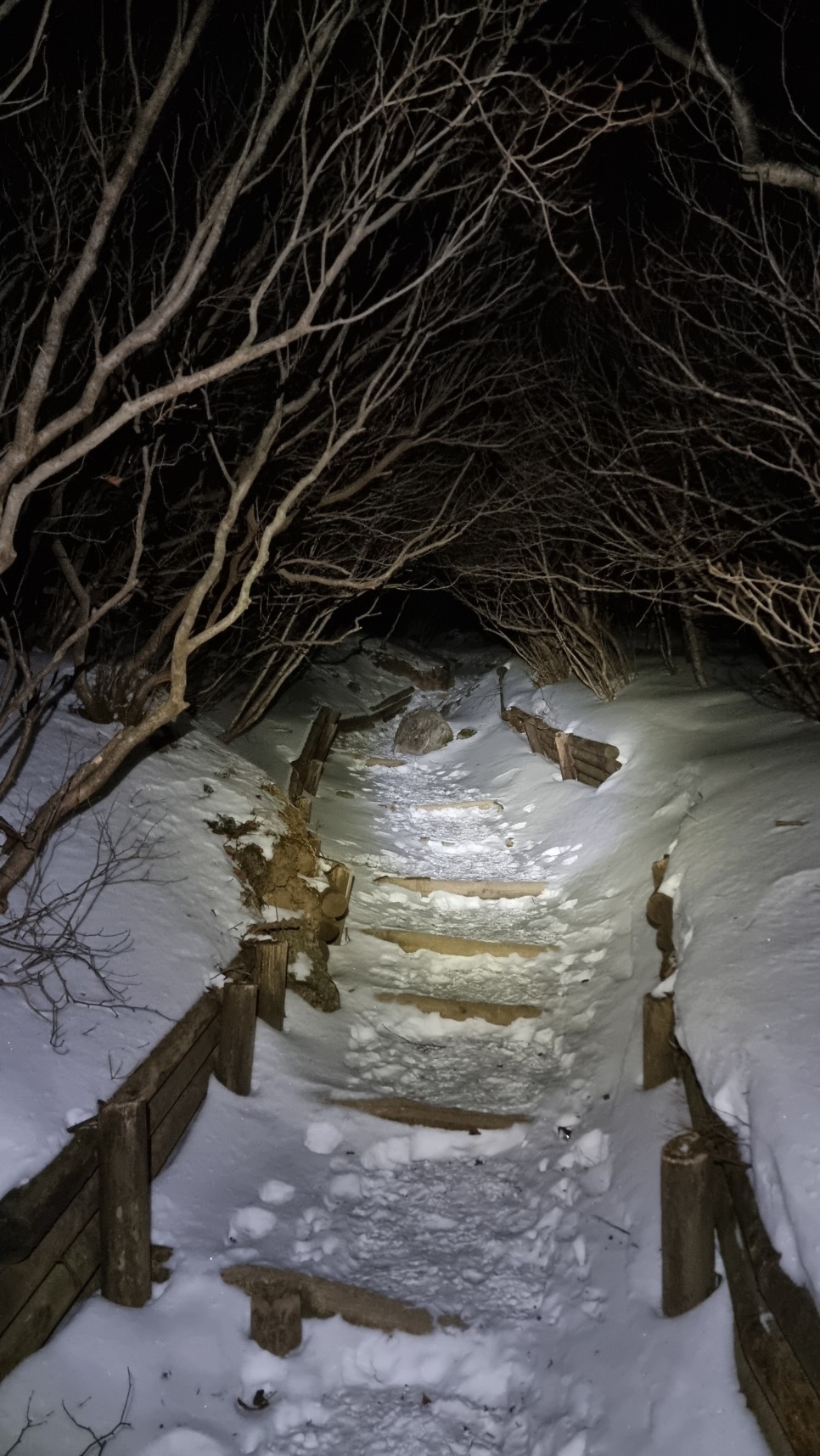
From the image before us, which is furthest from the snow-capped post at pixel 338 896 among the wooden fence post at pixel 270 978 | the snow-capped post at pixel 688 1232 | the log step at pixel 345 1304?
the snow-capped post at pixel 688 1232

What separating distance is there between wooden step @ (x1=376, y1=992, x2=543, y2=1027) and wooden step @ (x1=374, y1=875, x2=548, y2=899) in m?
2.18

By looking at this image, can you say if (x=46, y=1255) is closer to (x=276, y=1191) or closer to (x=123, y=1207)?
(x=123, y=1207)

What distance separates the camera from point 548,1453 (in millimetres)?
3115

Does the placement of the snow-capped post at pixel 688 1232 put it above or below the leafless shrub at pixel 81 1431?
above

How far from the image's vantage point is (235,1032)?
481 centimetres

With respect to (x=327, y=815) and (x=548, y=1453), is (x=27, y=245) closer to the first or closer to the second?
(x=327, y=815)

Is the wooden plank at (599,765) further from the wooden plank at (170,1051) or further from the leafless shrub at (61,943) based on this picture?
the wooden plank at (170,1051)

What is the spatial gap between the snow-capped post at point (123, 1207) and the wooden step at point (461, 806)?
27.4 ft

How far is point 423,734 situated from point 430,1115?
36.8 ft

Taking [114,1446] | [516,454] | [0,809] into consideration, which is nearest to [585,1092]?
[114,1446]

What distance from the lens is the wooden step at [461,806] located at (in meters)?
11.6

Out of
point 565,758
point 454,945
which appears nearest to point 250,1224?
point 454,945

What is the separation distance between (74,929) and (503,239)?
7.73 metres

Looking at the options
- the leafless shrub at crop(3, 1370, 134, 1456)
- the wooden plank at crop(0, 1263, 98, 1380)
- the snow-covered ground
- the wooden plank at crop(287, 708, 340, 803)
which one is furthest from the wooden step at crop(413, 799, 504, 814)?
the leafless shrub at crop(3, 1370, 134, 1456)
